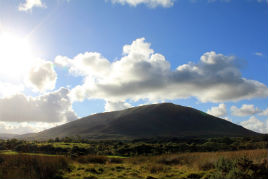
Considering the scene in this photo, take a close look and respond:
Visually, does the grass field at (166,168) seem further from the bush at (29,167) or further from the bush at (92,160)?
the bush at (29,167)

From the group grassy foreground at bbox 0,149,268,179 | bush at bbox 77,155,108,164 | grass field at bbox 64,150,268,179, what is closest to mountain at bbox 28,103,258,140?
bush at bbox 77,155,108,164

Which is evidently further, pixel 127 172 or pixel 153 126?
pixel 153 126

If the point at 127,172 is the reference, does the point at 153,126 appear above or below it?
above

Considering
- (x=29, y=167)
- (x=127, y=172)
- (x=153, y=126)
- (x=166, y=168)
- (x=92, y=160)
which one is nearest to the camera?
(x=29, y=167)

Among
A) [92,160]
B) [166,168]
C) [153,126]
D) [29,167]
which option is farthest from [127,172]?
[153,126]

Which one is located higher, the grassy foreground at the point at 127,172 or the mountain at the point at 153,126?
the mountain at the point at 153,126

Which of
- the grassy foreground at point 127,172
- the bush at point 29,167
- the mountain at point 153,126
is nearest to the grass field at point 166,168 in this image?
the grassy foreground at point 127,172

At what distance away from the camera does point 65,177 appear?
48.8ft

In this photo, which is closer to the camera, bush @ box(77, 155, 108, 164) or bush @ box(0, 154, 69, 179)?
bush @ box(0, 154, 69, 179)

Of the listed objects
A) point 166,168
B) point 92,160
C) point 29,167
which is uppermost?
point 29,167

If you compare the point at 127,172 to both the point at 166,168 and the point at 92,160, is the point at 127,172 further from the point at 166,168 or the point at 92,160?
the point at 92,160

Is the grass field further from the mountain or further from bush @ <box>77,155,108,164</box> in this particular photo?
the mountain

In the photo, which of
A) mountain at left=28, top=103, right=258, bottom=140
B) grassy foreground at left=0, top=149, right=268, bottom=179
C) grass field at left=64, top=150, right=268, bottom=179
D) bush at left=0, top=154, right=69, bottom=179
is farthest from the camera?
mountain at left=28, top=103, right=258, bottom=140

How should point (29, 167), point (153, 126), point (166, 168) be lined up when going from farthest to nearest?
point (153, 126), point (166, 168), point (29, 167)
